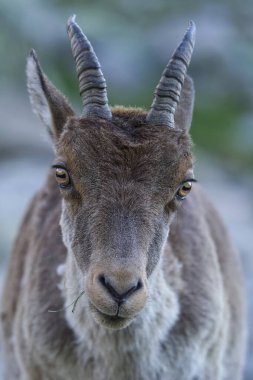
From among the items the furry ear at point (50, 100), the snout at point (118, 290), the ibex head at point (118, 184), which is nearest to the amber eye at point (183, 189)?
the ibex head at point (118, 184)

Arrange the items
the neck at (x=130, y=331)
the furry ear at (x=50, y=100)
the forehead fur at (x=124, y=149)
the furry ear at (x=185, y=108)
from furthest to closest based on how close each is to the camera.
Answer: the furry ear at (x=185, y=108) < the furry ear at (x=50, y=100) < the neck at (x=130, y=331) < the forehead fur at (x=124, y=149)

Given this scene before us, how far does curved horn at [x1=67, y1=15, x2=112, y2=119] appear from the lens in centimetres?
862

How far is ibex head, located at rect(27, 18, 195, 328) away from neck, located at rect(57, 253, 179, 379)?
21 centimetres

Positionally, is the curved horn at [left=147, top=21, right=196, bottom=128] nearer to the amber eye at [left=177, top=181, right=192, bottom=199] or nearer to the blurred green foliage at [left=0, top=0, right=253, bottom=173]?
the amber eye at [left=177, top=181, right=192, bottom=199]

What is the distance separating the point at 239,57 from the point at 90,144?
3488 cm

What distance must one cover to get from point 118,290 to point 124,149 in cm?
138

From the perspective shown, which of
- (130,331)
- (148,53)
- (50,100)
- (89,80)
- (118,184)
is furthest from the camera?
(148,53)

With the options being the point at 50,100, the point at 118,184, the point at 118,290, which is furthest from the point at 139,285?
the point at 50,100

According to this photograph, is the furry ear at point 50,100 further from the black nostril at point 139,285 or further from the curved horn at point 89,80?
the black nostril at point 139,285

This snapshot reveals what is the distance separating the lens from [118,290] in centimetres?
737

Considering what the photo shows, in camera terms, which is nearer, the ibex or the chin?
the chin

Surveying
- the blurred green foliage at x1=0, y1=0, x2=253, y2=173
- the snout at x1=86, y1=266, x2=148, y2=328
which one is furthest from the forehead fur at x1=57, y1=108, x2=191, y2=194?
the blurred green foliage at x1=0, y1=0, x2=253, y2=173

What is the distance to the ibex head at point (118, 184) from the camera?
756 cm

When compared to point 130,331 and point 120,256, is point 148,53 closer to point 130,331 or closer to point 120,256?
point 130,331
